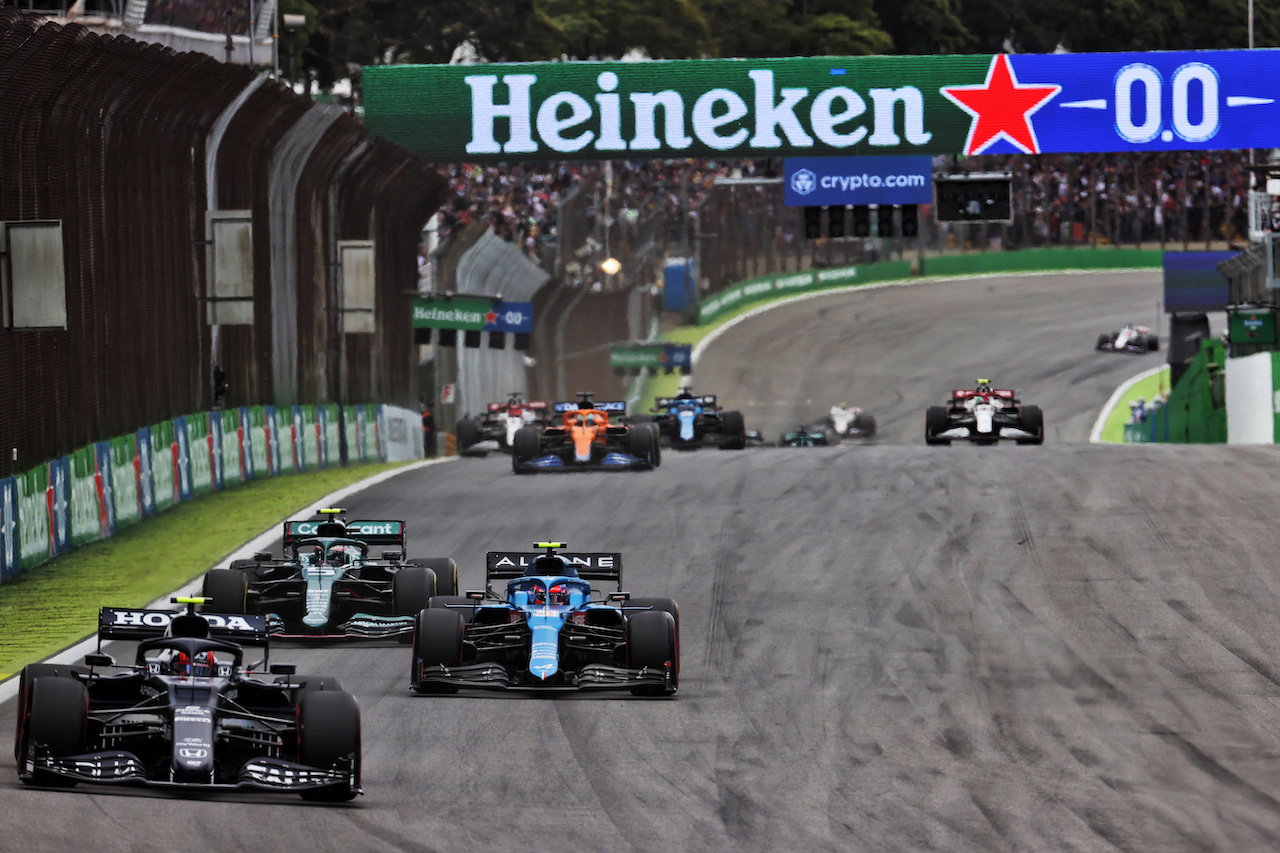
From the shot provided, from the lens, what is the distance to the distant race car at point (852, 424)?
4203 centimetres

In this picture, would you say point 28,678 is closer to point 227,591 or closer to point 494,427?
point 227,591

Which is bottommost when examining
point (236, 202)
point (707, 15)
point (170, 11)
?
point (236, 202)

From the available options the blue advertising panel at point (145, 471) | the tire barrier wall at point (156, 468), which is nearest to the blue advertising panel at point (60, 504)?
the tire barrier wall at point (156, 468)

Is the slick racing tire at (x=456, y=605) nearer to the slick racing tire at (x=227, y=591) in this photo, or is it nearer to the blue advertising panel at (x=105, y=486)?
the slick racing tire at (x=227, y=591)

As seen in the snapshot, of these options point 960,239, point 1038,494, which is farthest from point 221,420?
point 960,239

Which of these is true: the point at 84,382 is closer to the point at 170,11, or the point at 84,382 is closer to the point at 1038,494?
the point at 1038,494

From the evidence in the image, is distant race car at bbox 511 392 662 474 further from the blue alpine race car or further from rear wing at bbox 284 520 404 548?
rear wing at bbox 284 520 404 548

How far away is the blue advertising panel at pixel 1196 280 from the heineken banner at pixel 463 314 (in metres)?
23.7

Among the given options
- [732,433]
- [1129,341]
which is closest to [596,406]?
[732,433]

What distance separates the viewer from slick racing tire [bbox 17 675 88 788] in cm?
954

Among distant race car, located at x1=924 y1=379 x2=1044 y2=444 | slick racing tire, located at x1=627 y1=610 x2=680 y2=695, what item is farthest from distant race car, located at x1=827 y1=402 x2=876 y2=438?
slick racing tire, located at x1=627 y1=610 x2=680 y2=695

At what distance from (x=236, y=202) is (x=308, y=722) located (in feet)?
55.7

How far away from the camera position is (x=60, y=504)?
18531mm

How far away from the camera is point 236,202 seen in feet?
84.7
